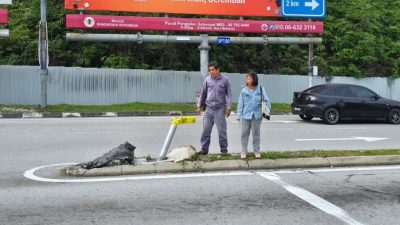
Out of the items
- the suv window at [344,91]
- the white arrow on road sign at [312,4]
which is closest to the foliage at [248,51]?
the white arrow on road sign at [312,4]

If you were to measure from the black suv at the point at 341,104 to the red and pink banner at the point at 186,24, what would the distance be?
29.6ft

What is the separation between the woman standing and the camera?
9.05 metres

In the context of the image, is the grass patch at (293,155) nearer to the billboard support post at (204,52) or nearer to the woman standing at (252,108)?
the woman standing at (252,108)

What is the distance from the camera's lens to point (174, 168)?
8.33 metres

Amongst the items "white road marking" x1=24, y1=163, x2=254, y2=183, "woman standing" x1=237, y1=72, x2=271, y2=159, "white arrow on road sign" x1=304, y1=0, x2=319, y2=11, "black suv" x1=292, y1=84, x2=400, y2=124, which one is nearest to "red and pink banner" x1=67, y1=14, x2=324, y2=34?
"white arrow on road sign" x1=304, y1=0, x2=319, y2=11

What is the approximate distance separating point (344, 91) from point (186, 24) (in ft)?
33.6

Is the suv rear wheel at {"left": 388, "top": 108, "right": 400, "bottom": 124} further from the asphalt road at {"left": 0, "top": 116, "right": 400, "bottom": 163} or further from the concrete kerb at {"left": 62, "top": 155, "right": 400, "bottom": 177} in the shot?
the concrete kerb at {"left": 62, "top": 155, "right": 400, "bottom": 177}

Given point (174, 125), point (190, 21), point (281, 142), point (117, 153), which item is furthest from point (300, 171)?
point (190, 21)

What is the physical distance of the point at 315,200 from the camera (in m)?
6.57

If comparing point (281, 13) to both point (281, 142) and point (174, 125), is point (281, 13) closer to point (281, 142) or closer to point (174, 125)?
point (281, 142)

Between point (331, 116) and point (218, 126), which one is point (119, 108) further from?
point (218, 126)

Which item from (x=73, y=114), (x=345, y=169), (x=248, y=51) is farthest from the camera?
(x=248, y=51)

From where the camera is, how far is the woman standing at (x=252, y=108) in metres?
9.05

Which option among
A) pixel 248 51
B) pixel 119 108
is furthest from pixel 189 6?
pixel 248 51
